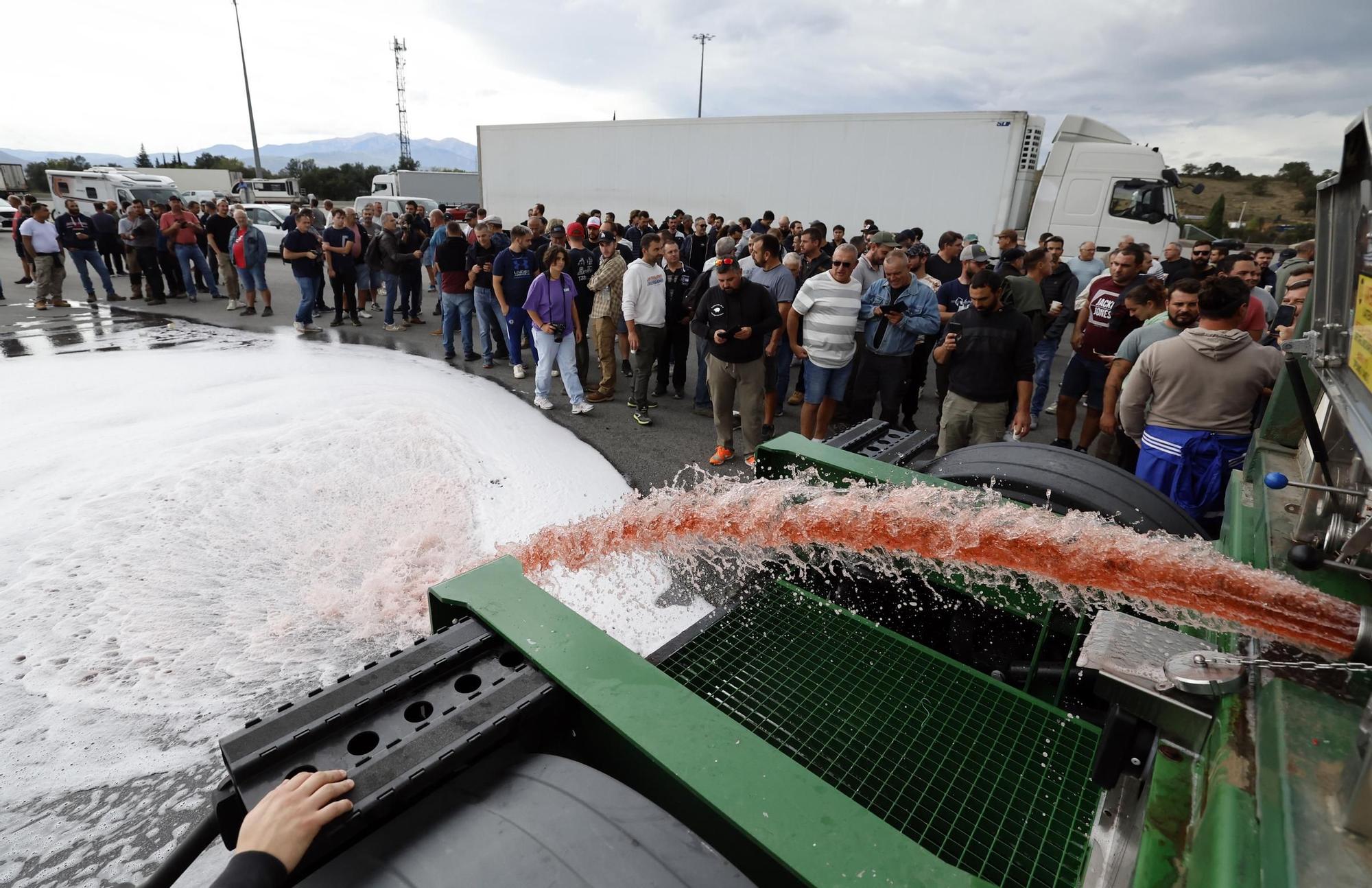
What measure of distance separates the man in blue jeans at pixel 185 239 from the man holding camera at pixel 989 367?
41.4 ft

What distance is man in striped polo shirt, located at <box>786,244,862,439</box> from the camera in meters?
5.37

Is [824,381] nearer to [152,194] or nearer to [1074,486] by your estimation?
[1074,486]

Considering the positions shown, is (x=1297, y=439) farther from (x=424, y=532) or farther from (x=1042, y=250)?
(x=1042, y=250)

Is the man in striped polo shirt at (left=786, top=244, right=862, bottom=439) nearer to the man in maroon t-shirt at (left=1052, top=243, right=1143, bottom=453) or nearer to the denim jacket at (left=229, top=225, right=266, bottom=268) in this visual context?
the man in maroon t-shirt at (left=1052, top=243, right=1143, bottom=453)

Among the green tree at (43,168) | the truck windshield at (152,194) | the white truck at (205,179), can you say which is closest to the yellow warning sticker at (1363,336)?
the truck windshield at (152,194)

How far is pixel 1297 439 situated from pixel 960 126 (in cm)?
1063

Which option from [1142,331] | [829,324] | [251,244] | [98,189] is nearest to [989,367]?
[1142,331]

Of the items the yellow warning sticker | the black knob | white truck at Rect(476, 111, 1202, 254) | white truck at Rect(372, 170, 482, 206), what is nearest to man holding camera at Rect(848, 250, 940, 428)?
the yellow warning sticker

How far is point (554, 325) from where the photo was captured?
6508 mm

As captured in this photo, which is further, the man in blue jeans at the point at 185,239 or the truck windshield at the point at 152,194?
the truck windshield at the point at 152,194

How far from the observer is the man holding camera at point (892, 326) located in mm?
5543

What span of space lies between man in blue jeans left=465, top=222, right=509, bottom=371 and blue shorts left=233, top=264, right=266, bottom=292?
4.60 m

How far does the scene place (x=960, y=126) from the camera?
445 inches

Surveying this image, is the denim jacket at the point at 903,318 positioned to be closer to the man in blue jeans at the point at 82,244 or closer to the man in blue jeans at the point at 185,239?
the man in blue jeans at the point at 185,239
